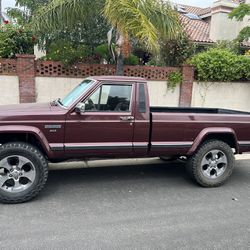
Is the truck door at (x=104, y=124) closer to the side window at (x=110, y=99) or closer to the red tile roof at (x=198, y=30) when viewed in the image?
the side window at (x=110, y=99)

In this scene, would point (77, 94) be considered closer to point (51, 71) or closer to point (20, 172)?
point (20, 172)

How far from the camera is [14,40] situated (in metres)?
9.41

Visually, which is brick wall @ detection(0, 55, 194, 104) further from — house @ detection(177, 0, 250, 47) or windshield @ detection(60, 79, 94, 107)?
house @ detection(177, 0, 250, 47)

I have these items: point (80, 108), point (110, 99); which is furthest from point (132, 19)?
point (80, 108)

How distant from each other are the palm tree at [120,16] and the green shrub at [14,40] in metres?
1.07

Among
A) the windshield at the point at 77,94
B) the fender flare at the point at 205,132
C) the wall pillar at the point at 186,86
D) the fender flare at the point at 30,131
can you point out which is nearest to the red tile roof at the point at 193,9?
the wall pillar at the point at 186,86

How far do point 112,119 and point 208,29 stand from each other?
18032 mm

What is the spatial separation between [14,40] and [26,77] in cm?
119

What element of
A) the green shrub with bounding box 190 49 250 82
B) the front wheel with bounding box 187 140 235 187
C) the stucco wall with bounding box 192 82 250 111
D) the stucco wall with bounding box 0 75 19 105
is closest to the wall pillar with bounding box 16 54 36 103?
the stucco wall with bounding box 0 75 19 105

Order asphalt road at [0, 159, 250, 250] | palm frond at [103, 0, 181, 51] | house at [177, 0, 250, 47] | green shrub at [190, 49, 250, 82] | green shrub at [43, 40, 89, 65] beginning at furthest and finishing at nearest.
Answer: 1. house at [177, 0, 250, 47]
2. green shrub at [190, 49, 250, 82]
3. green shrub at [43, 40, 89, 65]
4. palm frond at [103, 0, 181, 51]
5. asphalt road at [0, 159, 250, 250]

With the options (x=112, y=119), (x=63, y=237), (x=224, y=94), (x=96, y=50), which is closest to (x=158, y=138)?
(x=112, y=119)

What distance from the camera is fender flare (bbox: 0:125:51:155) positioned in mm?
4383

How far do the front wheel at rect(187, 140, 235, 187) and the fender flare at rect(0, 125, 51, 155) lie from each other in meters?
2.47

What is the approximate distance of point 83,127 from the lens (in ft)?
15.5
